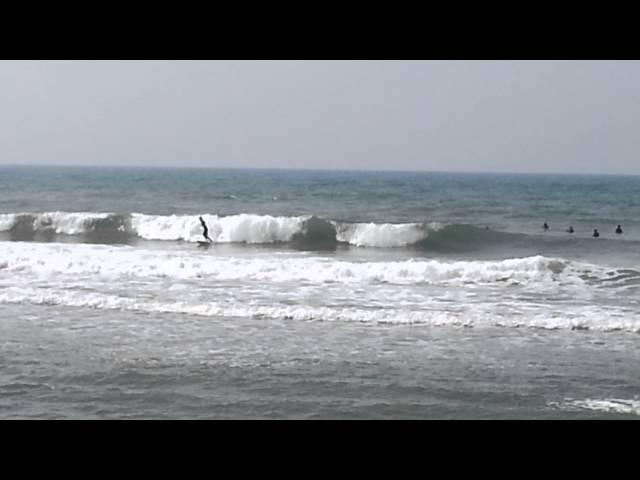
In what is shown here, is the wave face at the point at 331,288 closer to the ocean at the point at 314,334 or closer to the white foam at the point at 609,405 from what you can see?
the ocean at the point at 314,334

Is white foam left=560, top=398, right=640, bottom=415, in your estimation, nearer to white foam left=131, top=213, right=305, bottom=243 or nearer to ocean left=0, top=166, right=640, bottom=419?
ocean left=0, top=166, right=640, bottom=419

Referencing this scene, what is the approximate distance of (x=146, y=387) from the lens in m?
6.76

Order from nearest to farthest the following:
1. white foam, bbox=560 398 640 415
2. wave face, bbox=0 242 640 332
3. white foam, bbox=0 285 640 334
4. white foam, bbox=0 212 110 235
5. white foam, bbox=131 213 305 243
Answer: white foam, bbox=560 398 640 415, white foam, bbox=0 285 640 334, wave face, bbox=0 242 640 332, white foam, bbox=131 213 305 243, white foam, bbox=0 212 110 235

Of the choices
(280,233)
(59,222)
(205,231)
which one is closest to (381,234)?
(280,233)

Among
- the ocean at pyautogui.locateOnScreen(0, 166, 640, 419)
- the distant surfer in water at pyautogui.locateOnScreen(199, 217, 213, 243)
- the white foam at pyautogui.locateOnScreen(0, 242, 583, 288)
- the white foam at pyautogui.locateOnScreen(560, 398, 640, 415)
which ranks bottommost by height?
the white foam at pyautogui.locateOnScreen(560, 398, 640, 415)

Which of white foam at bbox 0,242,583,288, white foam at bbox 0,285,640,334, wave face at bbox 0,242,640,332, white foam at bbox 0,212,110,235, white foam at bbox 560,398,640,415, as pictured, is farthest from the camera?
white foam at bbox 0,212,110,235

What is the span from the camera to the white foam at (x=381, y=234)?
2222 centimetres

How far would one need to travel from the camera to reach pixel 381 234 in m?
22.7

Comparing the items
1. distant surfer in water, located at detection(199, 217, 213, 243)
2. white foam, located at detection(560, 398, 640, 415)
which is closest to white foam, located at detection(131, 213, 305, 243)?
distant surfer in water, located at detection(199, 217, 213, 243)

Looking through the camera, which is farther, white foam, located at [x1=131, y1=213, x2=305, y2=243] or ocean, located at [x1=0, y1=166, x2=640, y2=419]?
white foam, located at [x1=131, y1=213, x2=305, y2=243]

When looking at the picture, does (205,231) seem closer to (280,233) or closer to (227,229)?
(227,229)

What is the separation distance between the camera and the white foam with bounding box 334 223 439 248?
22219 millimetres

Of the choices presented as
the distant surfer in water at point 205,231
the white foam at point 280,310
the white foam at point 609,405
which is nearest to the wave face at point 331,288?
the white foam at point 280,310
